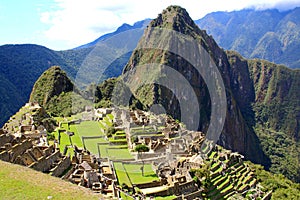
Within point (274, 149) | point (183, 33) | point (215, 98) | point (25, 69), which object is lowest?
point (274, 149)

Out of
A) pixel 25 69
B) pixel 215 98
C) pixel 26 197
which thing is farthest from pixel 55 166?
pixel 215 98

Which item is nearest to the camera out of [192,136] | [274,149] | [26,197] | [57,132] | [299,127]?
[26,197]

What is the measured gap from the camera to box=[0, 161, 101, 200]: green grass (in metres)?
13.8

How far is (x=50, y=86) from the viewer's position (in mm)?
81562

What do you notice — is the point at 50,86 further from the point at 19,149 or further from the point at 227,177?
the point at 19,149

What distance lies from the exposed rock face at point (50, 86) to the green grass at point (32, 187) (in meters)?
64.6

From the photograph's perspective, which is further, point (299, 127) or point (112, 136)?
point (299, 127)

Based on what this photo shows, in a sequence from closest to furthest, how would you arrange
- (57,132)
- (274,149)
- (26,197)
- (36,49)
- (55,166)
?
(26,197)
(55,166)
(57,132)
(36,49)
(274,149)

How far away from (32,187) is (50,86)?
6974 cm

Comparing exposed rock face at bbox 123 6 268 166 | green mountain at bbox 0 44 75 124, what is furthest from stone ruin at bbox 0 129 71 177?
exposed rock face at bbox 123 6 268 166

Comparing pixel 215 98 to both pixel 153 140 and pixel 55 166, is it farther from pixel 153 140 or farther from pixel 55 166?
pixel 55 166

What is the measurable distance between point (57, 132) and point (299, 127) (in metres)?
181

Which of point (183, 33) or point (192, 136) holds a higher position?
point (183, 33)

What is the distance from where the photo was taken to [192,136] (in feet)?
156
